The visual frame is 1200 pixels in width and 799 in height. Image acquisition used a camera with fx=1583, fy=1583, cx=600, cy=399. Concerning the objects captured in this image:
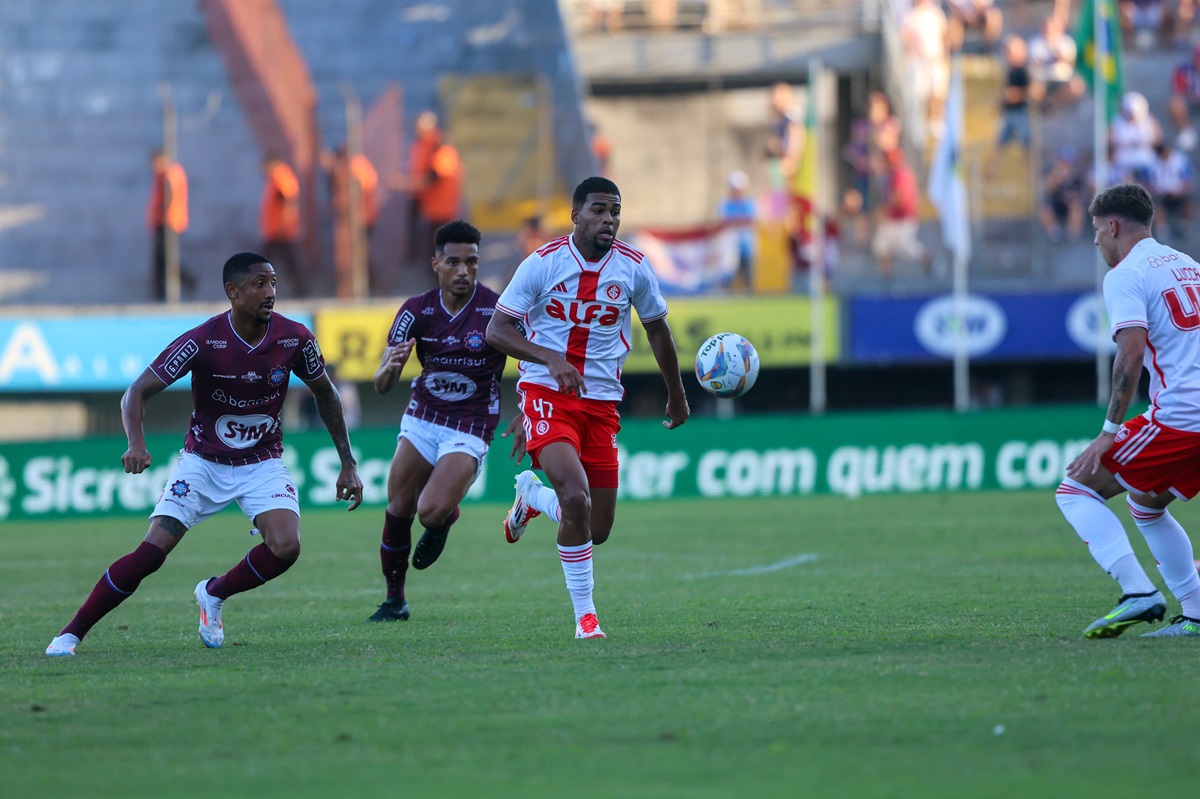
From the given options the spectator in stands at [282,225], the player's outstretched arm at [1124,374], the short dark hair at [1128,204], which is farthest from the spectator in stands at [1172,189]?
the player's outstretched arm at [1124,374]

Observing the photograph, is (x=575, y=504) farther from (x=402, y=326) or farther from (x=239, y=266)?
(x=402, y=326)

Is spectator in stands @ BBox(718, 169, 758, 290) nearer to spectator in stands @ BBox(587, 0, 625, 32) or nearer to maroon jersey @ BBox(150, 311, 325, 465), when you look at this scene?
spectator in stands @ BBox(587, 0, 625, 32)

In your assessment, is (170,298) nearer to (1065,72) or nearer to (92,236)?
(92,236)

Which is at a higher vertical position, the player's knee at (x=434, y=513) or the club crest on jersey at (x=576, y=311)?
the club crest on jersey at (x=576, y=311)

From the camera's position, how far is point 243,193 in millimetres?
33031

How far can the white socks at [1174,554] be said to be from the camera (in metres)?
8.01

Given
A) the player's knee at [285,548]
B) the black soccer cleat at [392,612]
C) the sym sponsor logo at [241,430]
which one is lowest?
the black soccer cleat at [392,612]

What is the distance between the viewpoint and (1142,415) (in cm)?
776

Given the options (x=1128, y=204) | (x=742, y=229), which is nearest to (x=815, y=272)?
Answer: (x=742, y=229)

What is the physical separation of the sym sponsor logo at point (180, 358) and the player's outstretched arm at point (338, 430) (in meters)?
0.69

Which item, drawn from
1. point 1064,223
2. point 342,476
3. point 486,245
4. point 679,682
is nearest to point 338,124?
point 486,245

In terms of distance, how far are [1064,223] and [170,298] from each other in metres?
16.7

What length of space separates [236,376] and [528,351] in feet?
5.36

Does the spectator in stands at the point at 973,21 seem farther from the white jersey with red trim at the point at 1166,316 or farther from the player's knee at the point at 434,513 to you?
the white jersey with red trim at the point at 1166,316
